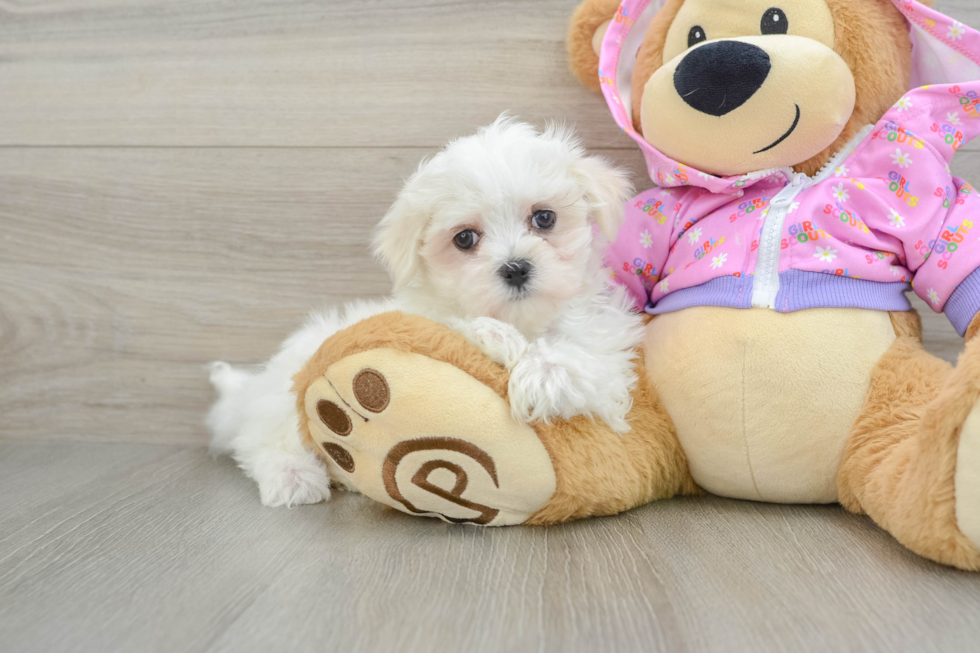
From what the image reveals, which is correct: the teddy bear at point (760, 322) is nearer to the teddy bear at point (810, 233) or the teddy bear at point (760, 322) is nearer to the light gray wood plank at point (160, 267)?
the teddy bear at point (810, 233)

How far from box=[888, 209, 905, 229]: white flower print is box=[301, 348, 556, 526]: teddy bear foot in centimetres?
58

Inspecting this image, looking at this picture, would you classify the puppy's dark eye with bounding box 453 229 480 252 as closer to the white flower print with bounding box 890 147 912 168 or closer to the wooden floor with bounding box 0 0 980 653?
the wooden floor with bounding box 0 0 980 653

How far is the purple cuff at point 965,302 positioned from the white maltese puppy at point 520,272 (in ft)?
1.39

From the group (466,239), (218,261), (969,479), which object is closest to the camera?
(969,479)

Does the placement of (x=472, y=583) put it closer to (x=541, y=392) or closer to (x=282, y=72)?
(x=541, y=392)

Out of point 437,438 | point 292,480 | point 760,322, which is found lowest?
point 292,480

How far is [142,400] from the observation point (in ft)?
4.87

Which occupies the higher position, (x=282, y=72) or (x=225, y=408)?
(x=282, y=72)

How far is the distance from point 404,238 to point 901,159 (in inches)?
28.2

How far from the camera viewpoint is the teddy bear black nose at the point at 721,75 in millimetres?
924

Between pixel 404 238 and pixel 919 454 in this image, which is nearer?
pixel 919 454

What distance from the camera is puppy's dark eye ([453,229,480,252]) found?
987mm

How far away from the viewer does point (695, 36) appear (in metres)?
1.02

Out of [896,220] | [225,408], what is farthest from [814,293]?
[225,408]
